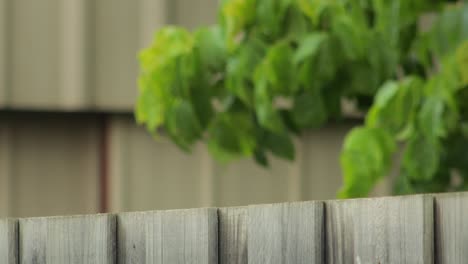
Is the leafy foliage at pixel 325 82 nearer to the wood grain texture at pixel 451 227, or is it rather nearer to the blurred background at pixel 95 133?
the wood grain texture at pixel 451 227

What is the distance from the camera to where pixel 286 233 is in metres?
2.07

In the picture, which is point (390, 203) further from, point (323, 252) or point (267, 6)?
point (267, 6)

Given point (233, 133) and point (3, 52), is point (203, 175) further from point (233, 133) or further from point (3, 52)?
point (233, 133)

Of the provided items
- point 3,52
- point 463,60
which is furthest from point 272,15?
point 3,52

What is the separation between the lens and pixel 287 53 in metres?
3.36

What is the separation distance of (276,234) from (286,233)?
0.02 meters

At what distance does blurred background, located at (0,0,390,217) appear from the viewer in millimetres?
4621

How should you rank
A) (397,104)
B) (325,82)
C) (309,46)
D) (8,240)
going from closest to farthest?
(8,240), (397,104), (309,46), (325,82)

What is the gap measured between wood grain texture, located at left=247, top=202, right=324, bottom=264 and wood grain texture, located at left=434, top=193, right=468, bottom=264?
10.0 inches

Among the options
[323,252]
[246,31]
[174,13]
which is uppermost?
[174,13]

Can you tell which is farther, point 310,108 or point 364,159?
point 310,108

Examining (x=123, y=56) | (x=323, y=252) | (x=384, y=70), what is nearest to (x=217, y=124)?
(x=384, y=70)

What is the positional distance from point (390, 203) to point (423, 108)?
113 centimetres

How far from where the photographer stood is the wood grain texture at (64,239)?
1930 millimetres
